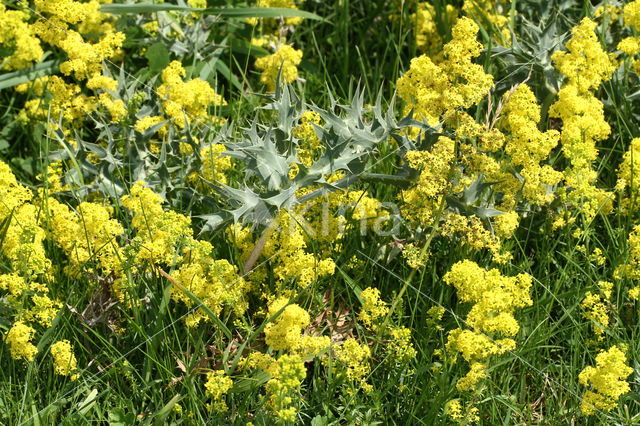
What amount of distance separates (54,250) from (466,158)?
178 cm

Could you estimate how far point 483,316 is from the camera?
2873 millimetres

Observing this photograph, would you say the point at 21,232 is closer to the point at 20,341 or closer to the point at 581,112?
the point at 20,341

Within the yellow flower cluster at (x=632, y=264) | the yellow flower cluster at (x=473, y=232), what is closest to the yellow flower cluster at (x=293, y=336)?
the yellow flower cluster at (x=473, y=232)

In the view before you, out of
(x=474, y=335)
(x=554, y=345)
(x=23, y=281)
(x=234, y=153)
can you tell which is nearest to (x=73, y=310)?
(x=23, y=281)

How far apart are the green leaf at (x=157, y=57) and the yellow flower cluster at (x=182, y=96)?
44 cm

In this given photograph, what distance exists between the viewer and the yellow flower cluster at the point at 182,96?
3.95 metres

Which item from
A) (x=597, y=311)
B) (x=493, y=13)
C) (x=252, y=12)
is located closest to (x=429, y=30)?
(x=493, y=13)

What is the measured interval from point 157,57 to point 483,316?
2521 mm

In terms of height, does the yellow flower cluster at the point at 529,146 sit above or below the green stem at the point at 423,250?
above

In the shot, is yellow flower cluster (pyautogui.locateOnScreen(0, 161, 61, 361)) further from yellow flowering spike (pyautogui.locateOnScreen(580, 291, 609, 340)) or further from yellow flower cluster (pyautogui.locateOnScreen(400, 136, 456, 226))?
yellow flowering spike (pyautogui.locateOnScreen(580, 291, 609, 340))

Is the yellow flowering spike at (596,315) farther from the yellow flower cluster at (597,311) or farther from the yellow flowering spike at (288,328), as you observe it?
the yellow flowering spike at (288,328)

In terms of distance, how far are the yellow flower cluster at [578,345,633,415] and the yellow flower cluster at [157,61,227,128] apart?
2.12 meters

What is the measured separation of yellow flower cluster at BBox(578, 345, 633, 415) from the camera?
→ 2699 mm

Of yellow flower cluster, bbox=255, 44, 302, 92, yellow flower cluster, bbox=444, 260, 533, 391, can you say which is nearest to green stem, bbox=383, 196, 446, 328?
yellow flower cluster, bbox=444, 260, 533, 391
